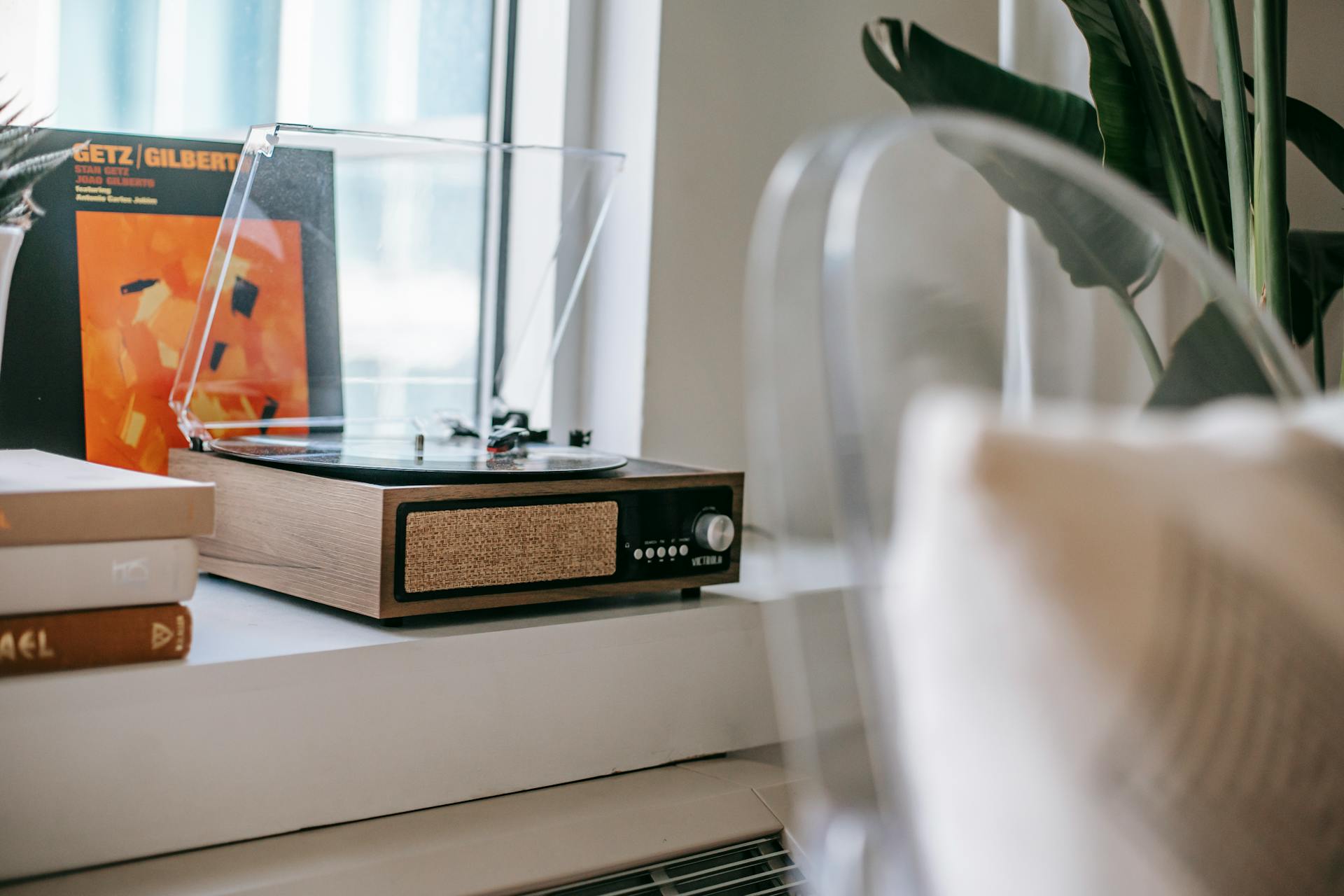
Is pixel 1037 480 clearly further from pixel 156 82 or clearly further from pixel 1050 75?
pixel 1050 75

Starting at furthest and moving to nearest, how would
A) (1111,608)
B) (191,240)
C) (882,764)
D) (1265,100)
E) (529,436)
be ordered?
(529,436)
(191,240)
(1265,100)
(882,764)
(1111,608)

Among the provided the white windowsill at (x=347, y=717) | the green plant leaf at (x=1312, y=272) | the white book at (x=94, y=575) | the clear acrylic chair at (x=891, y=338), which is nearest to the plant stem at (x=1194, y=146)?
the green plant leaf at (x=1312, y=272)

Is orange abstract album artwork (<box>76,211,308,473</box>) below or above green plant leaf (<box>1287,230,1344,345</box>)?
below

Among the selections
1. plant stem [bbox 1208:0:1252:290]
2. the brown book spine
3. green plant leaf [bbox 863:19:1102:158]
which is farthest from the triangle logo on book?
plant stem [bbox 1208:0:1252:290]

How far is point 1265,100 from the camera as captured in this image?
43.6 inches

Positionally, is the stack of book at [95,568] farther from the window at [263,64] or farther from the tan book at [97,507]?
the window at [263,64]

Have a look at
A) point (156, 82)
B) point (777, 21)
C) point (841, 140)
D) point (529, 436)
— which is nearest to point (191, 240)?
point (156, 82)

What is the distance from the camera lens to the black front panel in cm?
109

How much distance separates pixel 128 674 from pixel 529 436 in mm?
641

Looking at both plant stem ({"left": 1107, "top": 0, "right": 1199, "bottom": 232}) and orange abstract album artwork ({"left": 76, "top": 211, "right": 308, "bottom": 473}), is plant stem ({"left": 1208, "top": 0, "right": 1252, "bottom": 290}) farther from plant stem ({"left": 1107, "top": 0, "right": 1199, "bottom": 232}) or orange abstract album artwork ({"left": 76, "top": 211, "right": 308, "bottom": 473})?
orange abstract album artwork ({"left": 76, "top": 211, "right": 308, "bottom": 473})

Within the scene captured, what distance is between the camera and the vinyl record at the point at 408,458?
41.0 inches

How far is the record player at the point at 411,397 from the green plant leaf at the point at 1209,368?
539mm

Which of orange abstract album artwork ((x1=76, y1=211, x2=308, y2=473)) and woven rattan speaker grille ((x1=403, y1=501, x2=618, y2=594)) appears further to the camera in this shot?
orange abstract album artwork ((x1=76, y1=211, x2=308, y2=473))

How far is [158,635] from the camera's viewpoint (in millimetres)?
875
